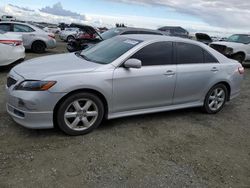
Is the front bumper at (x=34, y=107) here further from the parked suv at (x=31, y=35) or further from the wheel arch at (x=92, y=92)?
the parked suv at (x=31, y=35)

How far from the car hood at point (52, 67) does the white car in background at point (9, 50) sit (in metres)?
3.84

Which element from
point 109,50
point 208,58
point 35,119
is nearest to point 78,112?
point 35,119

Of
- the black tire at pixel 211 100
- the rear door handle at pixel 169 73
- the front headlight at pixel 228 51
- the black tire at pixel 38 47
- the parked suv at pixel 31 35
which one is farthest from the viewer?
the black tire at pixel 38 47

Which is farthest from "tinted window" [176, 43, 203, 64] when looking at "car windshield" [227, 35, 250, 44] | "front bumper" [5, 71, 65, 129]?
"car windshield" [227, 35, 250, 44]

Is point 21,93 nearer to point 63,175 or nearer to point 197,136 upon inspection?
point 63,175

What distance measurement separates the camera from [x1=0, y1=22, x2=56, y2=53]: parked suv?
13.9 m

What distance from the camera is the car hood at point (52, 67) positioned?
14.0 feet

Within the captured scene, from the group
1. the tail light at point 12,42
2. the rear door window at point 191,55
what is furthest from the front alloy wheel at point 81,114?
the tail light at point 12,42

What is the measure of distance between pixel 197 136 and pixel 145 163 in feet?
4.59

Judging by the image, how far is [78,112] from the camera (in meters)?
4.42

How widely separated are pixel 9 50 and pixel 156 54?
5.06 metres

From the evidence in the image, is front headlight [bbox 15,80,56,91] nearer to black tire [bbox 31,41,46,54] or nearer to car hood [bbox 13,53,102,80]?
car hood [bbox 13,53,102,80]

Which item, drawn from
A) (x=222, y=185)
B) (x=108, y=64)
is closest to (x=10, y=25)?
(x=108, y=64)

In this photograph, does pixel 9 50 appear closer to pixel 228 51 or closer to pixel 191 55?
pixel 191 55
